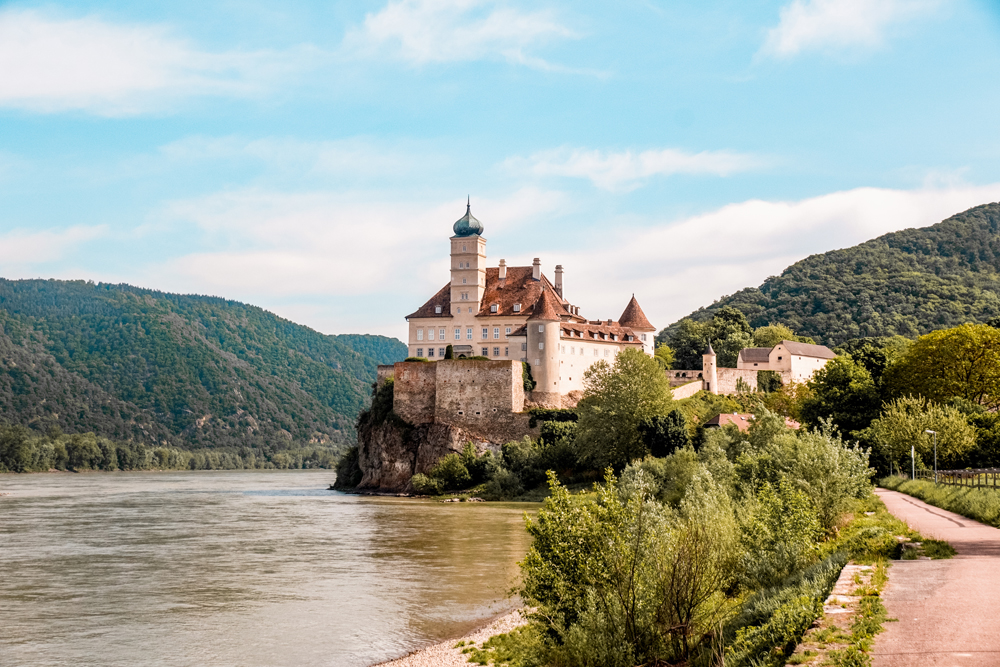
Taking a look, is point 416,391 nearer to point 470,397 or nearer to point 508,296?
point 470,397

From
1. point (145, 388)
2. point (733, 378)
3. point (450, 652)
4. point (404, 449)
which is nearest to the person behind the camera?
point (450, 652)

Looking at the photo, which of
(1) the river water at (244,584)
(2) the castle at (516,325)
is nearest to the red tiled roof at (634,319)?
(2) the castle at (516,325)

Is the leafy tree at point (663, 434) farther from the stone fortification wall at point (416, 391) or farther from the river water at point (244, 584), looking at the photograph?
the stone fortification wall at point (416, 391)

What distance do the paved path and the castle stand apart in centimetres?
5323

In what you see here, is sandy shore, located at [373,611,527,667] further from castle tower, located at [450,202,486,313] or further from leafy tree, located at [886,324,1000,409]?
castle tower, located at [450,202,486,313]

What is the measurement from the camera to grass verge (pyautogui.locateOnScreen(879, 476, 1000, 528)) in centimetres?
2266

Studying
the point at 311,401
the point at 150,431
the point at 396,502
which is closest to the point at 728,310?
the point at 396,502

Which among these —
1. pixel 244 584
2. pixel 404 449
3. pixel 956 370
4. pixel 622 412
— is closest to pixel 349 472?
pixel 404 449

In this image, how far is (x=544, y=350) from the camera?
2795 inches

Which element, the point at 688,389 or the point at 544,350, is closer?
the point at 544,350

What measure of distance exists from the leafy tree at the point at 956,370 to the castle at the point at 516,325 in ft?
72.8

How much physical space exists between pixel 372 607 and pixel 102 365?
528ft

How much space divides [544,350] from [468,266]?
10140 millimetres

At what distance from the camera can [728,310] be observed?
98.7 m
